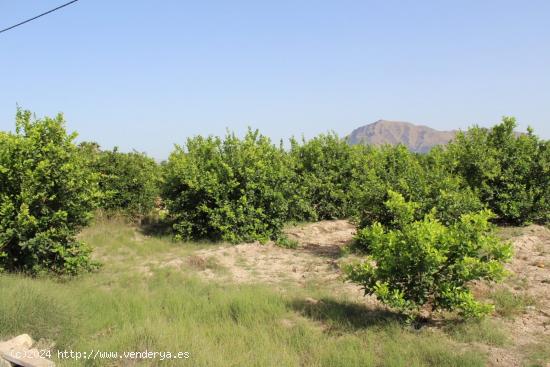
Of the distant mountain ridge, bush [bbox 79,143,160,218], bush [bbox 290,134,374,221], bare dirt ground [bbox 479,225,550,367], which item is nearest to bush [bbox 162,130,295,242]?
bush [bbox 290,134,374,221]

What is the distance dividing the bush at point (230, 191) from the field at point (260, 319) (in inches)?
86.3

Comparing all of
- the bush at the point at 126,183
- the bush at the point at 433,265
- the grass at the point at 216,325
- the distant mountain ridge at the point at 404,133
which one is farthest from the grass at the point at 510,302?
the distant mountain ridge at the point at 404,133

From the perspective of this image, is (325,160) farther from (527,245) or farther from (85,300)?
(85,300)

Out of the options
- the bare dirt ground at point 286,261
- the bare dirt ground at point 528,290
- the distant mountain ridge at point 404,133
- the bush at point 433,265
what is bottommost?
the bare dirt ground at point 528,290

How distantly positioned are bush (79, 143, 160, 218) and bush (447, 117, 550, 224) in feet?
29.2

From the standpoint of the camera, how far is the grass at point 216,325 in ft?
15.2

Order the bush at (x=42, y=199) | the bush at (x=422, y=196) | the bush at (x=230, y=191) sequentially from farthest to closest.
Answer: the bush at (x=230, y=191), the bush at (x=422, y=196), the bush at (x=42, y=199)

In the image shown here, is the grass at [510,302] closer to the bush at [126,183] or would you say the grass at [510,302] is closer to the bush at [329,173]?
the bush at [329,173]

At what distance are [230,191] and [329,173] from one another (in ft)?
13.0

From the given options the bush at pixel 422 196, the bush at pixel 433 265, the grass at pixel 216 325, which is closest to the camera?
the grass at pixel 216 325

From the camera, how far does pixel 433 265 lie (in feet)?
17.1

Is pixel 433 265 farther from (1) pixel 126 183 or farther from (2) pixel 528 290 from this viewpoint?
(1) pixel 126 183

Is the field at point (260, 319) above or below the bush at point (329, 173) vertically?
below

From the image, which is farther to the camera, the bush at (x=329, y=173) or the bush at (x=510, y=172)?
the bush at (x=329, y=173)
